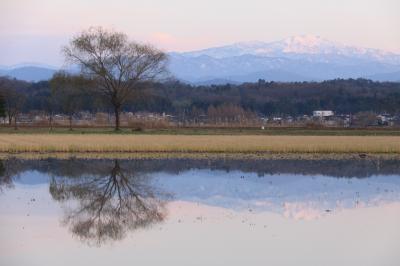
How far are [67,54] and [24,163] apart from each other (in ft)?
112

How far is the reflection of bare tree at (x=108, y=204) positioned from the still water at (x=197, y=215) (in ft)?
0.11

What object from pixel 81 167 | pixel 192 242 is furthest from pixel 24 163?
pixel 192 242

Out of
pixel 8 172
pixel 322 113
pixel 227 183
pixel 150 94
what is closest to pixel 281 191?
pixel 227 183

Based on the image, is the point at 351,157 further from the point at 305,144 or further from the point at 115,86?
the point at 115,86

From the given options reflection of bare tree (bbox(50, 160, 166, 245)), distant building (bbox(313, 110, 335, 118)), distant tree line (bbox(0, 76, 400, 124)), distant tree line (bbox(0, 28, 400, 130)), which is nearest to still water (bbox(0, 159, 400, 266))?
reflection of bare tree (bbox(50, 160, 166, 245))

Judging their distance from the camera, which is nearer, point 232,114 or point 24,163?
point 24,163

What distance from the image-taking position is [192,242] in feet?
48.0

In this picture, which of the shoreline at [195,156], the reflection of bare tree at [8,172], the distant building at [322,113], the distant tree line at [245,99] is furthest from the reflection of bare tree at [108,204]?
the distant building at [322,113]

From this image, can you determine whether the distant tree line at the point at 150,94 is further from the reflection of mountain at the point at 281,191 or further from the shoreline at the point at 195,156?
the reflection of mountain at the point at 281,191

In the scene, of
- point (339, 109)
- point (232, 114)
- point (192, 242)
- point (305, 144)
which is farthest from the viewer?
point (339, 109)

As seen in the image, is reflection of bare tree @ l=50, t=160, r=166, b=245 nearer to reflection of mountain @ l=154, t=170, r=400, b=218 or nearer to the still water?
the still water

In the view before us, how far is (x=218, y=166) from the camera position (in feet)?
106

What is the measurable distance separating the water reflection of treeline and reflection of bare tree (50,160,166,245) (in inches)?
89.9

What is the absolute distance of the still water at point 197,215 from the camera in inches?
537
